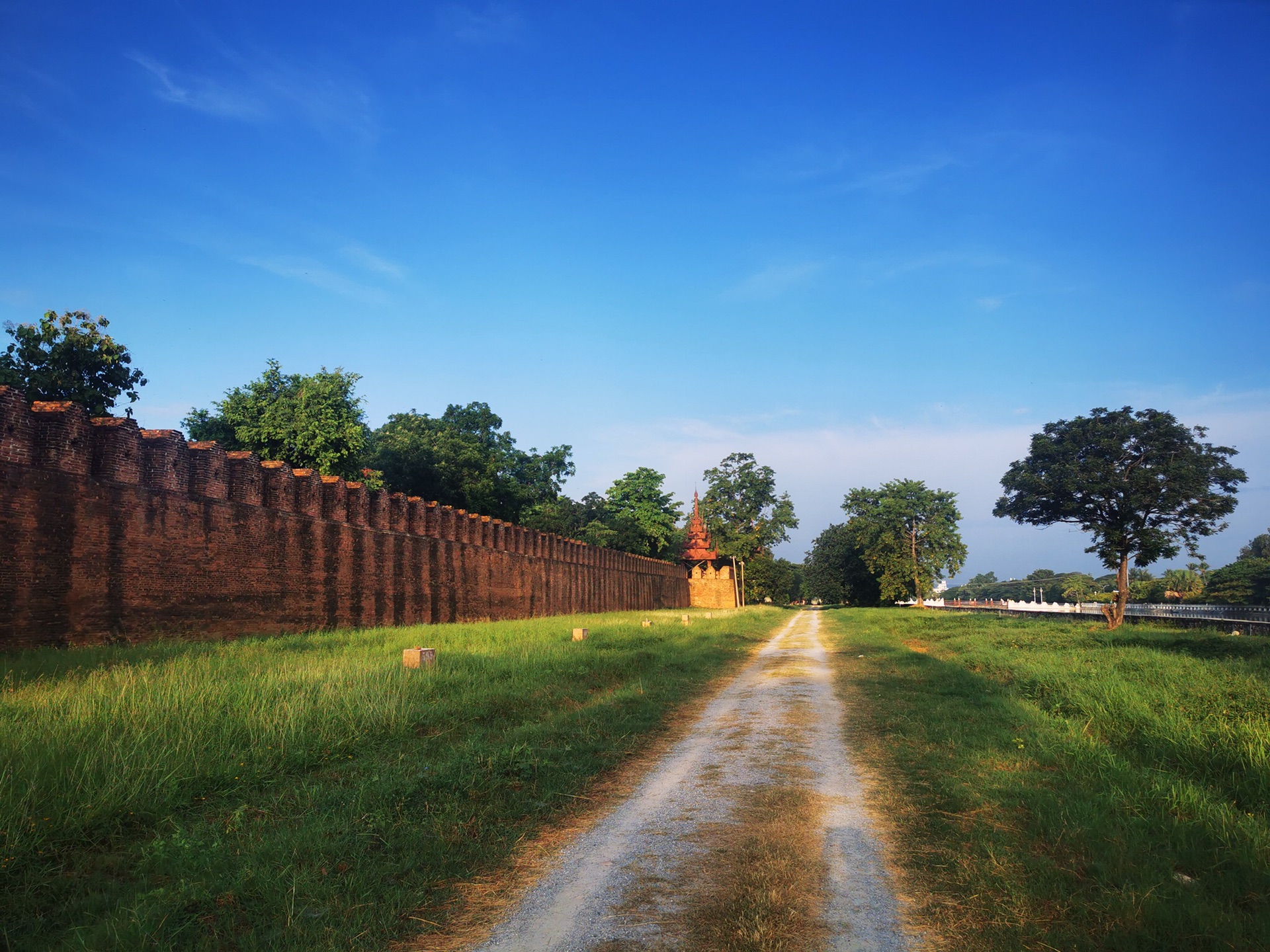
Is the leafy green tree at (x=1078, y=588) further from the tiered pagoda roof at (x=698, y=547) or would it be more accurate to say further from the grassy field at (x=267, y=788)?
the grassy field at (x=267, y=788)

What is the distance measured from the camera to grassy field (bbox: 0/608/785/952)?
13.5ft

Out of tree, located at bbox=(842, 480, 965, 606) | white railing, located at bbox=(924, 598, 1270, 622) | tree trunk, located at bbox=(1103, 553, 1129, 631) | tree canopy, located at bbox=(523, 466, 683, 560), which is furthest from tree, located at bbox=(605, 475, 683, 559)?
tree trunk, located at bbox=(1103, 553, 1129, 631)

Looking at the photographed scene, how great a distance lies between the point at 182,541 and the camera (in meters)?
14.8

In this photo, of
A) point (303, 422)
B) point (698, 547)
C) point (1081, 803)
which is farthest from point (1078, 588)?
point (1081, 803)

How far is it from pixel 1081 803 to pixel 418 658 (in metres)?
8.86

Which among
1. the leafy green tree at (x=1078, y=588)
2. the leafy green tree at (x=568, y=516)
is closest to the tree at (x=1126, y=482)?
the leafy green tree at (x=568, y=516)

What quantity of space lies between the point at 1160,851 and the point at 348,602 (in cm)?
1871

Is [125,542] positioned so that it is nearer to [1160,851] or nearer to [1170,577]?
[1160,851]

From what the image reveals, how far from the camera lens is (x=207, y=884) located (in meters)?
4.33

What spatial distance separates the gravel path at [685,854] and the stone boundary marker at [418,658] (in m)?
4.41

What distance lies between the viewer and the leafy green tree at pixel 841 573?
81.6m

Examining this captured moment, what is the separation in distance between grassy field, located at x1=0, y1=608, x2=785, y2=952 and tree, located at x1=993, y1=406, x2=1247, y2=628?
1299 inches

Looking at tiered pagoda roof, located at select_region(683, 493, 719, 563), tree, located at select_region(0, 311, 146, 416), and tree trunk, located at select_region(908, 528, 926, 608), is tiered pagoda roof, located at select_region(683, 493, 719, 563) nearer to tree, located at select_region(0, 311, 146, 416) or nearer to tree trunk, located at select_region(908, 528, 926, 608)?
tree trunk, located at select_region(908, 528, 926, 608)

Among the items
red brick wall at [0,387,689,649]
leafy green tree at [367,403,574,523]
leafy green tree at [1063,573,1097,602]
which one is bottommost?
leafy green tree at [1063,573,1097,602]
